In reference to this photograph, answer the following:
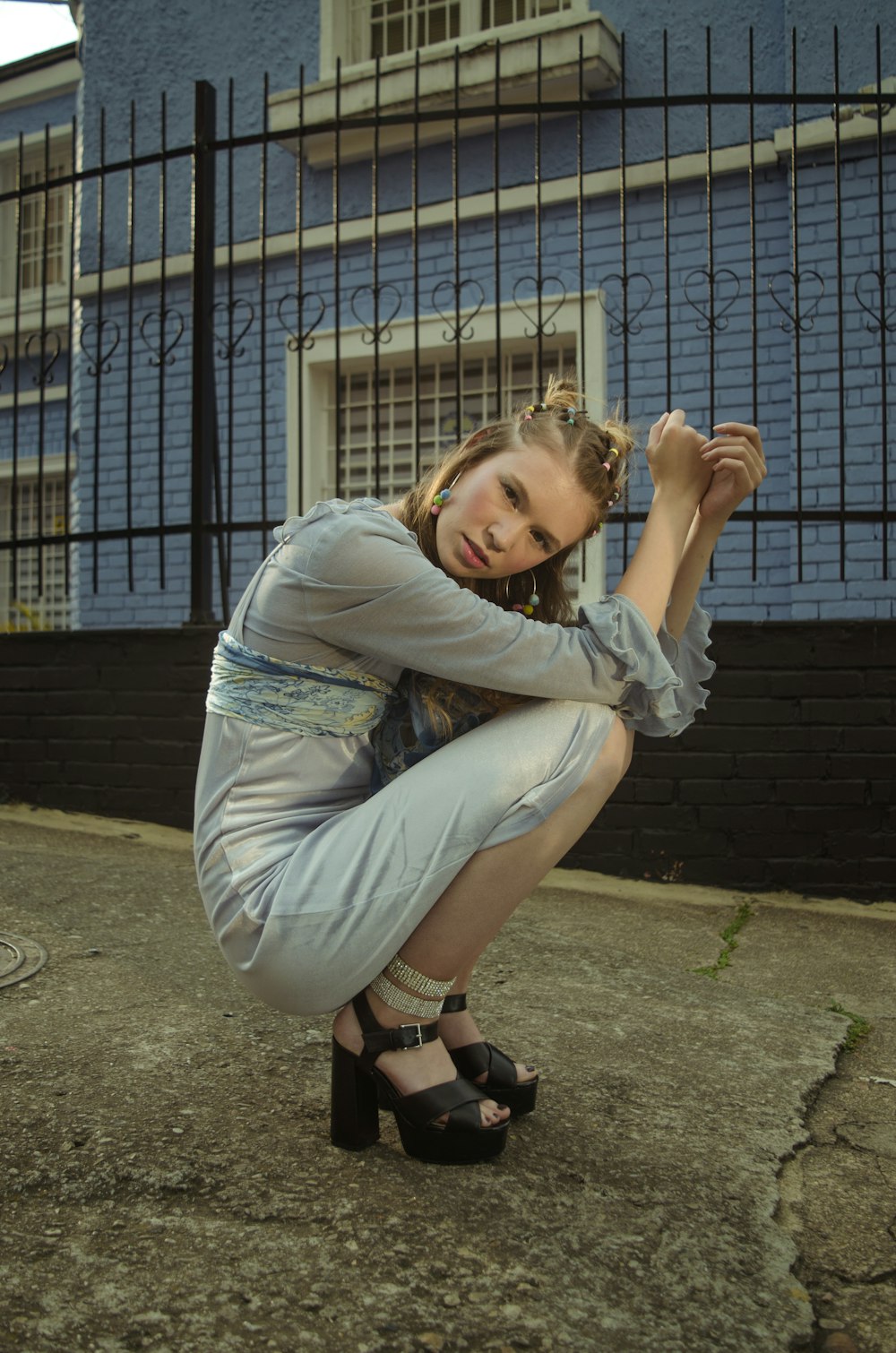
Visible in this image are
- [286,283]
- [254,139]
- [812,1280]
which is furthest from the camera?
[286,283]

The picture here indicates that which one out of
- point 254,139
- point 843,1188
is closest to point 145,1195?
point 843,1188

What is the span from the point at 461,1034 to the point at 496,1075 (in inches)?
3.8

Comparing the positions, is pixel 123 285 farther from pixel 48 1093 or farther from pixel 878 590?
pixel 48 1093

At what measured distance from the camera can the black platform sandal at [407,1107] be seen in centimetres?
172

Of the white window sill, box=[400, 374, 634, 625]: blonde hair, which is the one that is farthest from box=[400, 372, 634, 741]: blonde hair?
the white window sill

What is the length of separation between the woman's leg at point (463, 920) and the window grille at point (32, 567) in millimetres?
7447

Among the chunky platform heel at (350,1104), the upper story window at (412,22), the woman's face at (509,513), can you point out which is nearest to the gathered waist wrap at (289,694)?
the woman's face at (509,513)

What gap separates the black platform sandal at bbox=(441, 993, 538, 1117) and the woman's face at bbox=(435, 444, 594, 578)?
77 cm

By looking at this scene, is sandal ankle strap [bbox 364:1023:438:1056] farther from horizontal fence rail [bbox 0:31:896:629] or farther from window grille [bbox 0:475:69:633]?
window grille [bbox 0:475:69:633]

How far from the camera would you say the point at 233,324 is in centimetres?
684

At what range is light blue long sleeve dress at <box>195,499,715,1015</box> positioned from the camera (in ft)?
A: 5.67

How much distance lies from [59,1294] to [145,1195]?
0.26 m

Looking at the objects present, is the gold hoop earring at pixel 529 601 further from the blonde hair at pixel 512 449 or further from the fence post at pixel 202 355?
the fence post at pixel 202 355

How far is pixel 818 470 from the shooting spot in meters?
6.25
